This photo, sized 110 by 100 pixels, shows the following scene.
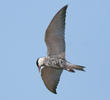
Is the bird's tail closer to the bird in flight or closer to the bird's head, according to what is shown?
the bird in flight

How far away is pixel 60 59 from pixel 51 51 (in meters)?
0.57

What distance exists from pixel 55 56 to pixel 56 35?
2.83ft

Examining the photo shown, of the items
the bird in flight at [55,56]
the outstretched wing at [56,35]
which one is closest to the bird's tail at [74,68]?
the bird in flight at [55,56]

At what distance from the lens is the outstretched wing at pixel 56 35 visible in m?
14.6

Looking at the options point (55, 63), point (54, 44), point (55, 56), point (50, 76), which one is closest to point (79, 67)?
point (55, 63)

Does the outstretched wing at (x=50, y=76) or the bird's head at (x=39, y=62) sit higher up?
the bird's head at (x=39, y=62)

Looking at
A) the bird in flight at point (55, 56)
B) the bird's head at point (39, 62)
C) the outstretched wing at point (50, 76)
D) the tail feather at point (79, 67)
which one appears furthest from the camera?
the outstretched wing at point (50, 76)

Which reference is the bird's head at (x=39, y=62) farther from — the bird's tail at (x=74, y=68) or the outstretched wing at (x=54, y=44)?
the bird's tail at (x=74, y=68)

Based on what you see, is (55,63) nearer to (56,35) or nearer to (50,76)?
(50,76)

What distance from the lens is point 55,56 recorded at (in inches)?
595

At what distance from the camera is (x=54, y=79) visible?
15500 mm

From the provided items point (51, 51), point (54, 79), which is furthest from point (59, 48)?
point (54, 79)

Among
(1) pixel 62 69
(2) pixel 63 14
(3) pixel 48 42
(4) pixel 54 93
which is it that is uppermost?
(2) pixel 63 14

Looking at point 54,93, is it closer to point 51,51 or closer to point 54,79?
point 54,79
